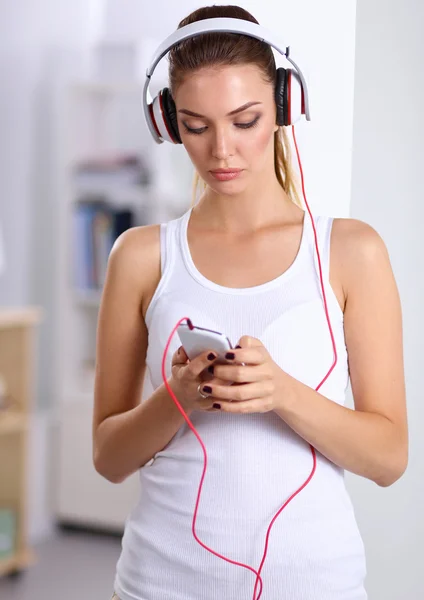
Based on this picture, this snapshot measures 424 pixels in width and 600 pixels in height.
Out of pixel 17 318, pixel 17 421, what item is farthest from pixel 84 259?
pixel 17 421

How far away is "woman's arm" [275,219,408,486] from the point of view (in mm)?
1096

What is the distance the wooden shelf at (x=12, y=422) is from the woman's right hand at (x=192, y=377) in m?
2.47

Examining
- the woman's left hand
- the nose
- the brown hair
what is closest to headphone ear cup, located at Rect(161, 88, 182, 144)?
the brown hair

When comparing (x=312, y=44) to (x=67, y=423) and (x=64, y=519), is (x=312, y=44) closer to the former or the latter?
(x=67, y=423)

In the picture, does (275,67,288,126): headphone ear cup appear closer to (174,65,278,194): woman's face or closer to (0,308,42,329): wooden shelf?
(174,65,278,194): woman's face

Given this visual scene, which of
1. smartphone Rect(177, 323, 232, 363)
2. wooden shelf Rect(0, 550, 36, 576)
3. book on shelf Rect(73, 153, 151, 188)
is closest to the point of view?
smartphone Rect(177, 323, 232, 363)

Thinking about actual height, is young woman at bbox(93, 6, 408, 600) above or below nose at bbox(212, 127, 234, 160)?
below

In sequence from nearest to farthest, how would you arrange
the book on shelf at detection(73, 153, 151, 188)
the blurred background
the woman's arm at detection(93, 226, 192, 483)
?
the woman's arm at detection(93, 226, 192, 483) < the blurred background < the book on shelf at detection(73, 153, 151, 188)

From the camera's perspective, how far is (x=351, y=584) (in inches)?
43.5

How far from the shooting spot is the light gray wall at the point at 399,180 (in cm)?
129

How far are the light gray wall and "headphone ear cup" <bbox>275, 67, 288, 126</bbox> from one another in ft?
0.61

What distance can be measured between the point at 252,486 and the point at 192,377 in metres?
0.18

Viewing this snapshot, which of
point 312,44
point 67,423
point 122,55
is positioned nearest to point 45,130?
point 122,55

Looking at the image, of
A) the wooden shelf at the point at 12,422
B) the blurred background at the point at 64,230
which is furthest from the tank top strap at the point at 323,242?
the wooden shelf at the point at 12,422
